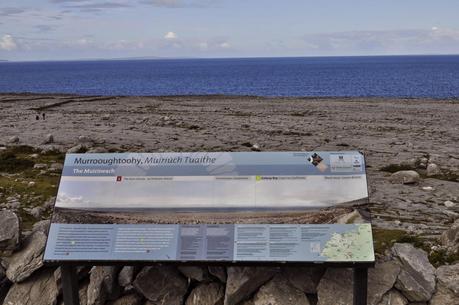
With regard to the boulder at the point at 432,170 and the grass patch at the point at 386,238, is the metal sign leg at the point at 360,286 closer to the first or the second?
the grass patch at the point at 386,238

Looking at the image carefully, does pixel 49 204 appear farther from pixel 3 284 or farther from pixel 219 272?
pixel 219 272

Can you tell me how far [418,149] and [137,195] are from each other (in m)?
17.6

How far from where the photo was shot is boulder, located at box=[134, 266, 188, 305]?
24.2 feet

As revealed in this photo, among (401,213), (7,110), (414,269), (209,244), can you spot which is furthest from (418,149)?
(7,110)

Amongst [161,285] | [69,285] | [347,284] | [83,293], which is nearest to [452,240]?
[347,284]

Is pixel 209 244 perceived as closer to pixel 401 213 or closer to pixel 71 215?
pixel 71 215

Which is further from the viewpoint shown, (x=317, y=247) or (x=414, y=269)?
(x=414, y=269)

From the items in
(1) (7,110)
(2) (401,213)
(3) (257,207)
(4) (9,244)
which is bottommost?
(1) (7,110)

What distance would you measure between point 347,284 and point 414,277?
3.06 ft

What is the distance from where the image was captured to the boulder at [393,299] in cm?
703

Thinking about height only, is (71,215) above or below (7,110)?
above

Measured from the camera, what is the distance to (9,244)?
25.8ft

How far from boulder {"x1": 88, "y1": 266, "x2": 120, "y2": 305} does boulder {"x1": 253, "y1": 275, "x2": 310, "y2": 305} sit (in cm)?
200

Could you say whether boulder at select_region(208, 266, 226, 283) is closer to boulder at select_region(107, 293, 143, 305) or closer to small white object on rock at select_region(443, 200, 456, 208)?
boulder at select_region(107, 293, 143, 305)
